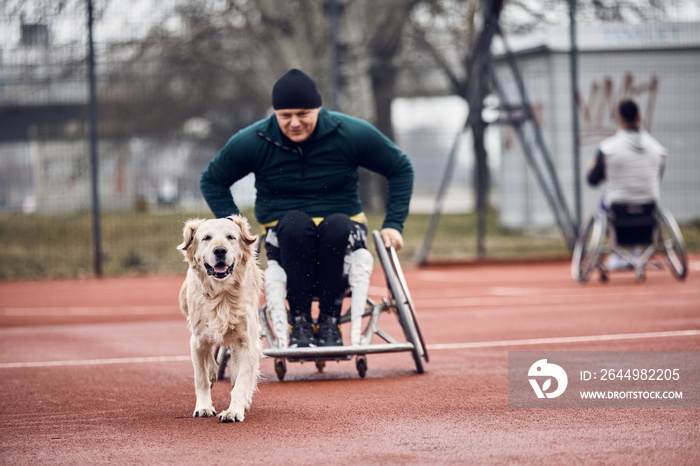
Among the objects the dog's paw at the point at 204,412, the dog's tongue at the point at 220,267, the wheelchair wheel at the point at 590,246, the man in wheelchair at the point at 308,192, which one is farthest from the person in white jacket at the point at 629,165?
the dog's paw at the point at 204,412

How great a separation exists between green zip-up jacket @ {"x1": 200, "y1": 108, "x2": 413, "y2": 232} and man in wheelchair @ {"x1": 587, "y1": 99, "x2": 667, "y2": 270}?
5.50 meters

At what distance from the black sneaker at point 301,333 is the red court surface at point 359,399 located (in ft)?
0.80

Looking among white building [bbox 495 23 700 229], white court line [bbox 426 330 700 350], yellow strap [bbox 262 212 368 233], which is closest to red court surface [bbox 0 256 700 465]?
white court line [bbox 426 330 700 350]

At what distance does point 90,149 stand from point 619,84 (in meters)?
7.96

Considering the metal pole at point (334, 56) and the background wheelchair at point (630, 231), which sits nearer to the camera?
the background wheelchair at point (630, 231)

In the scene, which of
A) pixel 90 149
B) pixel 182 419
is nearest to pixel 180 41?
pixel 90 149

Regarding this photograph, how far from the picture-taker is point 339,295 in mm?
5910

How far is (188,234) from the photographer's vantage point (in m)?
5.00

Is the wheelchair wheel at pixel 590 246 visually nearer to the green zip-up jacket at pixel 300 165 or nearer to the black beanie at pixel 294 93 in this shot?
the green zip-up jacket at pixel 300 165

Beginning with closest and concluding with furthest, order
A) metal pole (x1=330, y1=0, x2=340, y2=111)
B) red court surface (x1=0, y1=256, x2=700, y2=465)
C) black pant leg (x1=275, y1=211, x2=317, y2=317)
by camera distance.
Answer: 1. red court surface (x1=0, y1=256, x2=700, y2=465)
2. black pant leg (x1=275, y1=211, x2=317, y2=317)
3. metal pole (x1=330, y1=0, x2=340, y2=111)

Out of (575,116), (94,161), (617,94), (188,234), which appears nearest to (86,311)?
(94,161)

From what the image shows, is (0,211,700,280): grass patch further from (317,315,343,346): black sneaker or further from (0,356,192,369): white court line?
(317,315,343,346): black sneaker

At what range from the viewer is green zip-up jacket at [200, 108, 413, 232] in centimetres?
596

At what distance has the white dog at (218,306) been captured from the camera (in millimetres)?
4840
